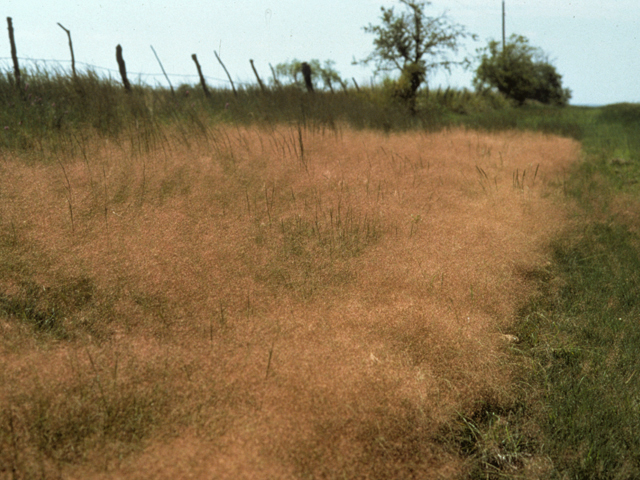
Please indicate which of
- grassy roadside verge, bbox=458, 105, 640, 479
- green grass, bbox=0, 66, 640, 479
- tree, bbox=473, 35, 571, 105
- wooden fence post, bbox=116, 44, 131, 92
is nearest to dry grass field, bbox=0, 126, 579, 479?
green grass, bbox=0, 66, 640, 479

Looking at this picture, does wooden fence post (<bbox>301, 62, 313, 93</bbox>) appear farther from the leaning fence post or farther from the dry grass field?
the dry grass field

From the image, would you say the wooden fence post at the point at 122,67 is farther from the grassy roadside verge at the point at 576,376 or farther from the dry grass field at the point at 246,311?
the grassy roadside verge at the point at 576,376

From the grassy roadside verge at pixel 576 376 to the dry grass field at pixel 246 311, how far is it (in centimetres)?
13

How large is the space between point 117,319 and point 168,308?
26cm

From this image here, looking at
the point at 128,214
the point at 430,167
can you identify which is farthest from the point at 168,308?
the point at 430,167

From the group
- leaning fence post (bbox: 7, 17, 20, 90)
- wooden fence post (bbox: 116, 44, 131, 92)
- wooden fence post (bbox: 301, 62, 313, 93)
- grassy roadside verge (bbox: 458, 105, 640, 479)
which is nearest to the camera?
grassy roadside verge (bbox: 458, 105, 640, 479)

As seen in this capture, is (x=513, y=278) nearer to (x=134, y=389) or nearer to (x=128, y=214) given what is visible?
(x=134, y=389)

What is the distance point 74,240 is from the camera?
3037 millimetres

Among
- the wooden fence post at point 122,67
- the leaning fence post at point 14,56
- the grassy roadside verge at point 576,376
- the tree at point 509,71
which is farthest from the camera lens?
the tree at point 509,71

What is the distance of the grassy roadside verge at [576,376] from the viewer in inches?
72.6

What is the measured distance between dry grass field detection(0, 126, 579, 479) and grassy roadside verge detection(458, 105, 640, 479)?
126 millimetres

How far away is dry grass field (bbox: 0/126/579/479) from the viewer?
1729 mm

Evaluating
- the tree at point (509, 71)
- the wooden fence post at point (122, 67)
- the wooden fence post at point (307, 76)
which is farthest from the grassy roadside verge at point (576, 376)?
the tree at point (509, 71)

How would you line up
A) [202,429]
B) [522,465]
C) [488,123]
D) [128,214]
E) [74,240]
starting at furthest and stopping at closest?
1. [488,123]
2. [128,214]
3. [74,240]
4. [522,465]
5. [202,429]
